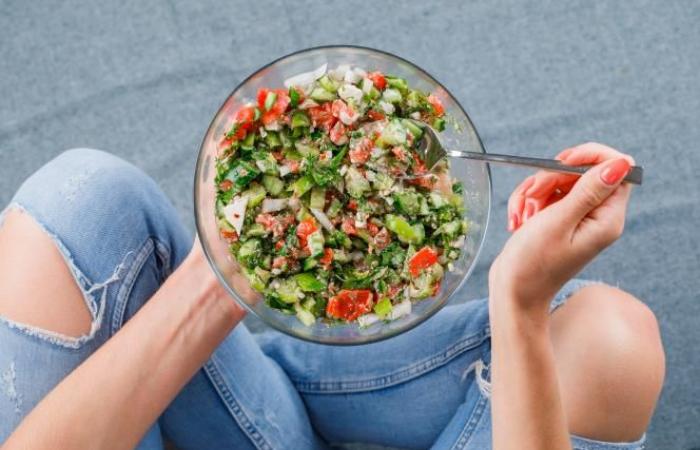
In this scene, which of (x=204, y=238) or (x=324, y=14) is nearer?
(x=204, y=238)

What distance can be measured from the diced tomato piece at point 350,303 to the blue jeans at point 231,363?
30 cm

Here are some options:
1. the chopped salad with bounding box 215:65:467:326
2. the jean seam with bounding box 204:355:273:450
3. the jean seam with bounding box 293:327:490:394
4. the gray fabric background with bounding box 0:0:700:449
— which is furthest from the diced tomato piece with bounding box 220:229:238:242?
the gray fabric background with bounding box 0:0:700:449

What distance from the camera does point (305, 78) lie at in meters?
0.95

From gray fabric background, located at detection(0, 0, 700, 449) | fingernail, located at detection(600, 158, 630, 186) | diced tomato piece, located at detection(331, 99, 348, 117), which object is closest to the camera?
fingernail, located at detection(600, 158, 630, 186)

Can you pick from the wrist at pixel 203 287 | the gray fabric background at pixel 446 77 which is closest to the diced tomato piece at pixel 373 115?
the wrist at pixel 203 287

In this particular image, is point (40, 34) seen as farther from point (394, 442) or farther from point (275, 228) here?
point (394, 442)

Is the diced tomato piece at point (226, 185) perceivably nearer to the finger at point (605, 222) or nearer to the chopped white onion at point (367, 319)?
the chopped white onion at point (367, 319)

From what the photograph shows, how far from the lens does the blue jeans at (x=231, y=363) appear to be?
1066mm

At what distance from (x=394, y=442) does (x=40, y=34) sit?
113 cm

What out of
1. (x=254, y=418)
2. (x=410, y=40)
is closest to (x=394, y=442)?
(x=254, y=418)

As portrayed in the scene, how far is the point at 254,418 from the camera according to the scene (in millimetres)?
1185

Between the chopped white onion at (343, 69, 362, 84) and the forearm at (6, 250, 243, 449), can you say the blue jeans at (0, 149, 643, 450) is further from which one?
the chopped white onion at (343, 69, 362, 84)

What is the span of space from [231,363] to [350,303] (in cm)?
34

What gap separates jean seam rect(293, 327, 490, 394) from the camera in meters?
1.18
